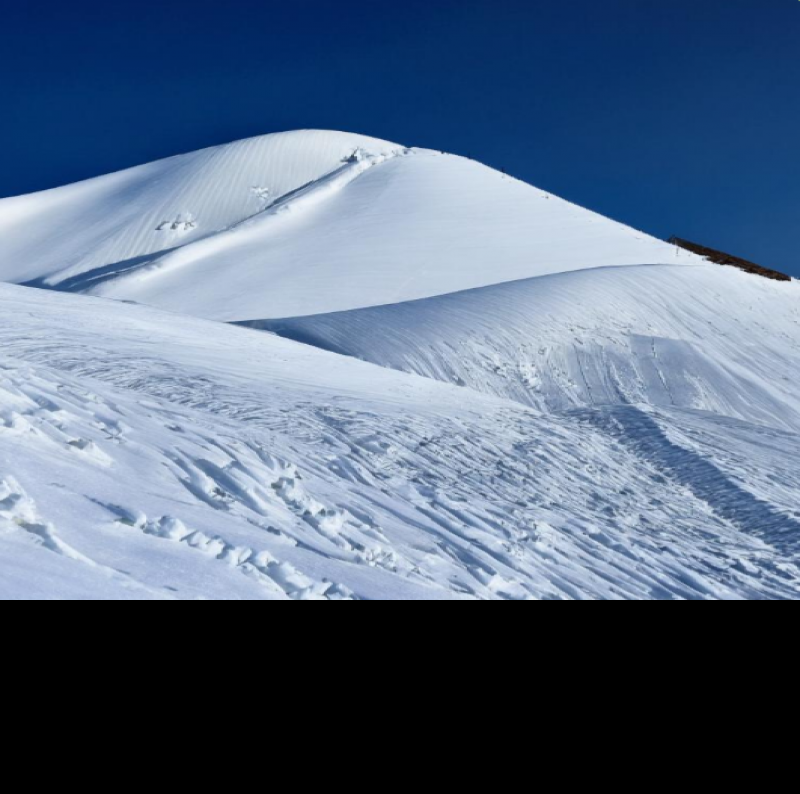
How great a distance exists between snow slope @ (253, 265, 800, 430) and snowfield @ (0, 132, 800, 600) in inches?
1.8

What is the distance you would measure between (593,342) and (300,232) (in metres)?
10.4

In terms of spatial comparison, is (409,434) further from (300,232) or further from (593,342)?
(300,232)

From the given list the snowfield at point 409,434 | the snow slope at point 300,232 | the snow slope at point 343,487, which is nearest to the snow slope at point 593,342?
the snowfield at point 409,434

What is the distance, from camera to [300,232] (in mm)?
19750

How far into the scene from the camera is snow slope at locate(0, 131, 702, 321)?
617 inches

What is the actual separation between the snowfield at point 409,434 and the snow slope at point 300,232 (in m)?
0.19

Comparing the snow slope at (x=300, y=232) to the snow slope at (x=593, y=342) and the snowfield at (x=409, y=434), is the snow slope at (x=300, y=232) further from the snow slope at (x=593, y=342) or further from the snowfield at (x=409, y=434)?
the snow slope at (x=593, y=342)

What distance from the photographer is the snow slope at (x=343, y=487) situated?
317 centimetres

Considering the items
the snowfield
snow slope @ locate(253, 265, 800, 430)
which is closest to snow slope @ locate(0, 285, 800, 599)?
the snowfield

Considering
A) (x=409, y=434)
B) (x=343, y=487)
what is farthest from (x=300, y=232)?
(x=343, y=487)
